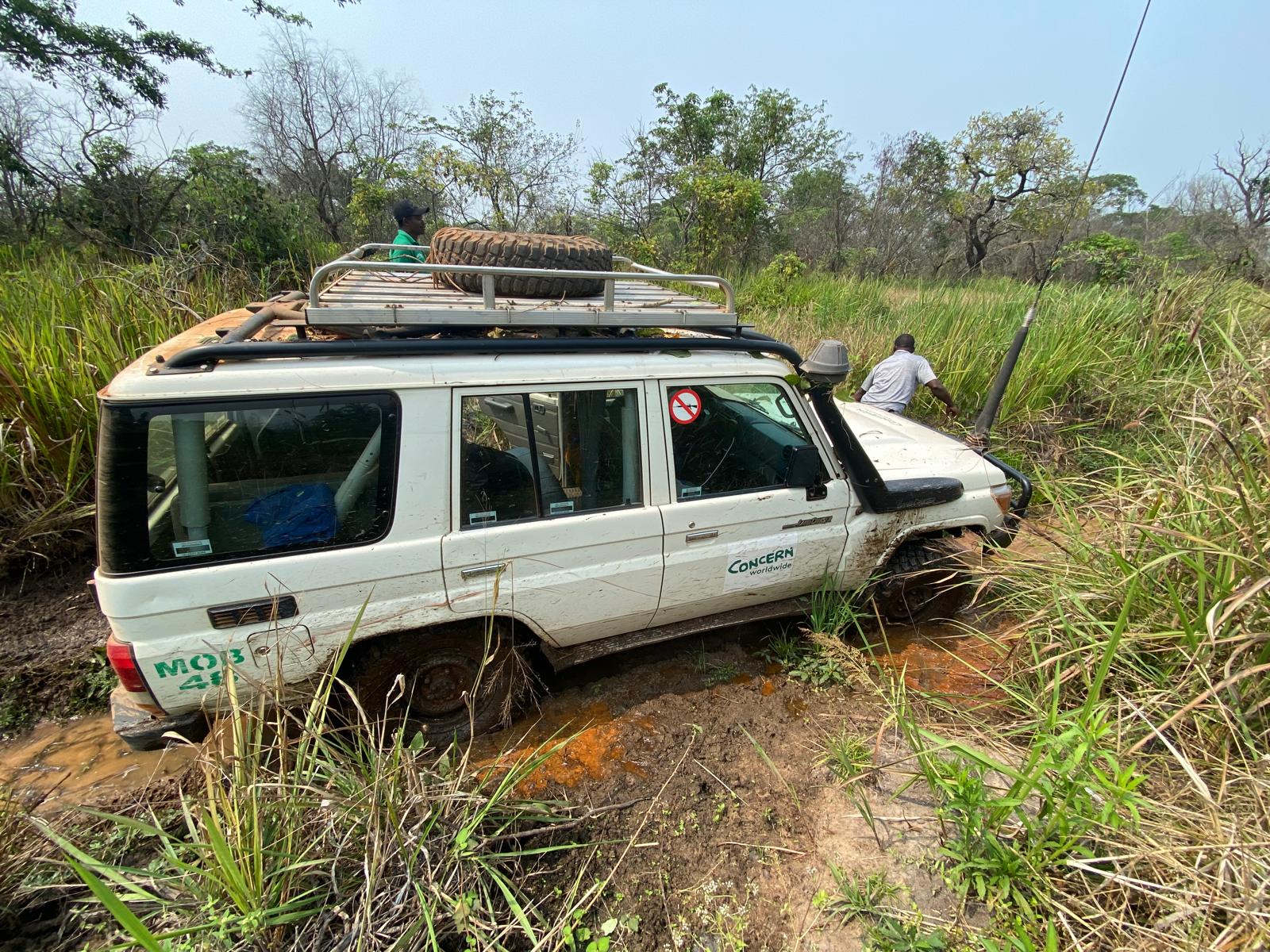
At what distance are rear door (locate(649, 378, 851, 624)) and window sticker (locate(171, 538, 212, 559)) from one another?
166cm

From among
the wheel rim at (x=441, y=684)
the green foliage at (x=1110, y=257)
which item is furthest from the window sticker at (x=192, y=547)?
the green foliage at (x=1110, y=257)

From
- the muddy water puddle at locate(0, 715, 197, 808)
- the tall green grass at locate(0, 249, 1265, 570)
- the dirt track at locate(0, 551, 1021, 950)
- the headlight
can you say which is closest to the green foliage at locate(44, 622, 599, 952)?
the dirt track at locate(0, 551, 1021, 950)

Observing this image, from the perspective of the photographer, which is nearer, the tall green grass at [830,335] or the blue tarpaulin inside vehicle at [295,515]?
the blue tarpaulin inside vehicle at [295,515]

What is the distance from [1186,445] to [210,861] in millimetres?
3726

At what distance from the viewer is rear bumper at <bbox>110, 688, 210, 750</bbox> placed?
1907 mm

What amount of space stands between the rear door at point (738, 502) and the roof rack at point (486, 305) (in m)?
0.34

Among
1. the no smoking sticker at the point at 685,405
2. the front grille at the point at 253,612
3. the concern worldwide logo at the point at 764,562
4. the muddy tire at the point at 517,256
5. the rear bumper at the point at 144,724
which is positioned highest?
the muddy tire at the point at 517,256

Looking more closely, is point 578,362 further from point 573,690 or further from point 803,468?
point 573,690

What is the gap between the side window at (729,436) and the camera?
246 cm

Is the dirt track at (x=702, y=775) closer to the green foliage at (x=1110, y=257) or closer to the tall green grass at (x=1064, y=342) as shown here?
the tall green grass at (x=1064, y=342)

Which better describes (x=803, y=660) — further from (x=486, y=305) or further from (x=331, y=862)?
(x=486, y=305)

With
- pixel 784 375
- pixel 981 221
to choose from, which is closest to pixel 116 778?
pixel 784 375

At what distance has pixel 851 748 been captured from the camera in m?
2.34

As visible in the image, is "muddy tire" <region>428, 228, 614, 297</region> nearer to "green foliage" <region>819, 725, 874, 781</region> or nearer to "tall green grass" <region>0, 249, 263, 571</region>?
"green foliage" <region>819, 725, 874, 781</region>
